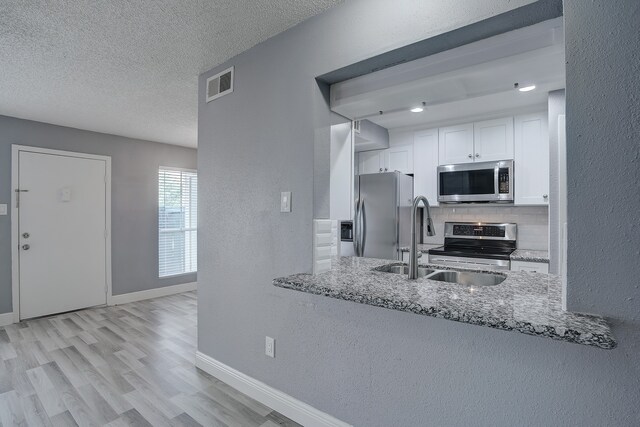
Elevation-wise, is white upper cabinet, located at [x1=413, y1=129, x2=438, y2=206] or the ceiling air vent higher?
the ceiling air vent

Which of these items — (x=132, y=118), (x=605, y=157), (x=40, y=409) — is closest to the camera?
(x=605, y=157)

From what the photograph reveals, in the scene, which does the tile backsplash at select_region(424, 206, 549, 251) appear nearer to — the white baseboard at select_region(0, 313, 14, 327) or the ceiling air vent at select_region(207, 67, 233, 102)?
the ceiling air vent at select_region(207, 67, 233, 102)

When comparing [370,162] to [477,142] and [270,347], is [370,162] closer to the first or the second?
[477,142]

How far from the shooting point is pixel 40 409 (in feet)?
6.75

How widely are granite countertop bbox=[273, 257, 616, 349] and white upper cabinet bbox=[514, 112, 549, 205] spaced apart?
1766mm

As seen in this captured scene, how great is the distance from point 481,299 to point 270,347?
1.33 m

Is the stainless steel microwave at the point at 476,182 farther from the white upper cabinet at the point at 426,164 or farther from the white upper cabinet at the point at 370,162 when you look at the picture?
the white upper cabinet at the point at 370,162

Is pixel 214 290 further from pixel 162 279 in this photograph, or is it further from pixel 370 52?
pixel 162 279

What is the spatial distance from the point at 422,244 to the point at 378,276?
2558 mm

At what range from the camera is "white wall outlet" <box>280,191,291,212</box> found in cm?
196

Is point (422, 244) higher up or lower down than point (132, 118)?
lower down

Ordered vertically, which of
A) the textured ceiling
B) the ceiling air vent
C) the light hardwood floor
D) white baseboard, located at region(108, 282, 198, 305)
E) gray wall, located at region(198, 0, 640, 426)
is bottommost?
the light hardwood floor

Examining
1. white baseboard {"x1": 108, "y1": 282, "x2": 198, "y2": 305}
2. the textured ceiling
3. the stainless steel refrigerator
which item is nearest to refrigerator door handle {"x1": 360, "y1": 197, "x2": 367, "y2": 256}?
the stainless steel refrigerator

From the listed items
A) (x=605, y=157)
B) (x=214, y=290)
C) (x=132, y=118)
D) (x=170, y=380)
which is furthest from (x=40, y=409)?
(x=605, y=157)
